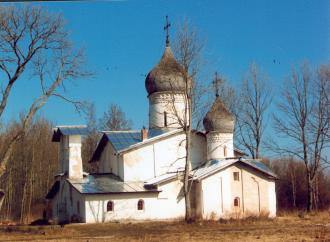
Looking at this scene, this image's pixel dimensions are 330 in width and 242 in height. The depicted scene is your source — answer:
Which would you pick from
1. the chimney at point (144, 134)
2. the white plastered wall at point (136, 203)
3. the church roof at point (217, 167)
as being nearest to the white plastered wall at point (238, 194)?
the church roof at point (217, 167)

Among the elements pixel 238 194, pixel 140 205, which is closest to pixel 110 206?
pixel 140 205

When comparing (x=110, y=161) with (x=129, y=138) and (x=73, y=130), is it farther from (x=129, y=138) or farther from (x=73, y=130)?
(x=73, y=130)

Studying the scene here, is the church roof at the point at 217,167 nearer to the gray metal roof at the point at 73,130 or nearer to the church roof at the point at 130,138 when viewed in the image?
the church roof at the point at 130,138

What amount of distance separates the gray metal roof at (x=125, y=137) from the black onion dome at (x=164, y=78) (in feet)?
9.53

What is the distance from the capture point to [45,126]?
5019 cm

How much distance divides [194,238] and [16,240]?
20.6 ft

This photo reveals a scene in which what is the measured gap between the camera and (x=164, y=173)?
3284 cm

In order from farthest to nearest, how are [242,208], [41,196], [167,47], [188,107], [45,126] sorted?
[45,126] → [41,196] → [167,47] → [242,208] → [188,107]

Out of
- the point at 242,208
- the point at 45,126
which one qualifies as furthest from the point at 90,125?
the point at 242,208

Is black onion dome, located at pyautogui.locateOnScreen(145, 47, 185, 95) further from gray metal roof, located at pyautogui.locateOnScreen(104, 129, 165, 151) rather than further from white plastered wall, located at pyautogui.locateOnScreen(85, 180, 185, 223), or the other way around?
white plastered wall, located at pyautogui.locateOnScreen(85, 180, 185, 223)

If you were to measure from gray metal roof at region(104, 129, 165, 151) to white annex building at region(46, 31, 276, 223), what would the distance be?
0.21ft

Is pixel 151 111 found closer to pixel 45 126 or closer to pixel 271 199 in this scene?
pixel 271 199

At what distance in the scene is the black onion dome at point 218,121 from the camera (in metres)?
33.4

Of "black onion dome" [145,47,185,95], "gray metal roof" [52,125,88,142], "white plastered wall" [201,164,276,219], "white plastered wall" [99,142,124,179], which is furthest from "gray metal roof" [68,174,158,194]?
"black onion dome" [145,47,185,95]
